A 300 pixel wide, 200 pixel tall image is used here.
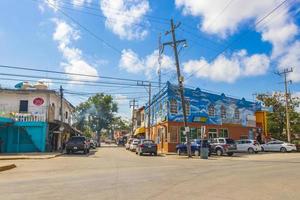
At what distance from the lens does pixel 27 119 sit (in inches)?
1272

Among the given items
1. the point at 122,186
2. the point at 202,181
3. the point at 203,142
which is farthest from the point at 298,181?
the point at 203,142

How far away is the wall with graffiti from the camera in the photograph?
39.7 meters

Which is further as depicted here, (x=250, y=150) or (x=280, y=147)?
(x=280, y=147)

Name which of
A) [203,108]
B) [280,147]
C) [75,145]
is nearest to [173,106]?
[203,108]

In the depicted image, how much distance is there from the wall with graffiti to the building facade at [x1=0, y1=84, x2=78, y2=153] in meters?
13.5

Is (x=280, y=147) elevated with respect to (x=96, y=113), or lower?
lower

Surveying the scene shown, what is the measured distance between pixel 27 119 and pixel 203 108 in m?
21.9

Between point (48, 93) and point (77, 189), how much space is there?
26978mm

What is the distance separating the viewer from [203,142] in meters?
29.1

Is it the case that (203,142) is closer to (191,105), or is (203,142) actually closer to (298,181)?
(191,105)

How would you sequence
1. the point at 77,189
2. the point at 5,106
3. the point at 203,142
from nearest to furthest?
A: the point at 77,189 → the point at 203,142 → the point at 5,106

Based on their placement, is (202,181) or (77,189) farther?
(202,181)

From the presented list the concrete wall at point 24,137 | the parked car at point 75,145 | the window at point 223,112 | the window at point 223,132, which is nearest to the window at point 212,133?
the window at point 223,132

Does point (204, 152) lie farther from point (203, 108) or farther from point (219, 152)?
point (203, 108)
